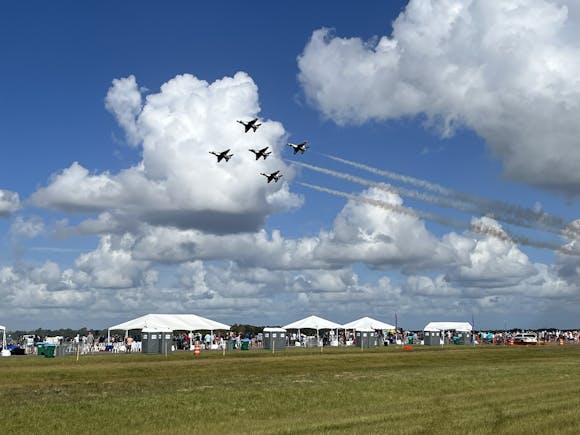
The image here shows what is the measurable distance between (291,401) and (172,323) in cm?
5377

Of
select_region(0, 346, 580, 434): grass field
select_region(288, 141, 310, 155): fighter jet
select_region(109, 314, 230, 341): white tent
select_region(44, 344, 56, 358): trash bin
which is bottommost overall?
select_region(0, 346, 580, 434): grass field

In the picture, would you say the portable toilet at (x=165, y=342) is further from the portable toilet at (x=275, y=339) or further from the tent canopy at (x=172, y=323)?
the portable toilet at (x=275, y=339)

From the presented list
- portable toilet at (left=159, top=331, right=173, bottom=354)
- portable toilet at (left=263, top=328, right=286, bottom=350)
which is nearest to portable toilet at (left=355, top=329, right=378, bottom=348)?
portable toilet at (left=263, top=328, right=286, bottom=350)

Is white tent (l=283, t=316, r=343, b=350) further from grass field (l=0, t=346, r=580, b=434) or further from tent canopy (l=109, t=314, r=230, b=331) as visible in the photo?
grass field (l=0, t=346, r=580, b=434)

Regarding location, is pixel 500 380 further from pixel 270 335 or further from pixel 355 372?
pixel 270 335

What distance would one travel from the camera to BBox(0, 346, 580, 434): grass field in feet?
67.3

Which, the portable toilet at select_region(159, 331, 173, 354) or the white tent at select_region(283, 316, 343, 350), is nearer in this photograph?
the portable toilet at select_region(159, 331, 173, 354)

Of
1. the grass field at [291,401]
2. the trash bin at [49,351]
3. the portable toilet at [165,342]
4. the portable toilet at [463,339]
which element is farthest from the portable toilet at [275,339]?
the portable toilet at [463,339]

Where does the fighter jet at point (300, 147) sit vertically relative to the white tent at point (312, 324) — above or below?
above

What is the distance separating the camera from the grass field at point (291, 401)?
808 inches

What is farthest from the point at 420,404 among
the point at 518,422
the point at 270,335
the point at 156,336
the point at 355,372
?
the point at 270,335

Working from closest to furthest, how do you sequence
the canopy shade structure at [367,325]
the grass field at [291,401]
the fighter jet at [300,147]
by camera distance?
1. the grass field at [291,401]
2. the fighter jet at [300,147]
3. the canopy shade structure at [367,325]

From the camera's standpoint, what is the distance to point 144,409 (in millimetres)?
24078

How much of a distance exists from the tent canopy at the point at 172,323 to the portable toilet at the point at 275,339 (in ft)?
23.3
